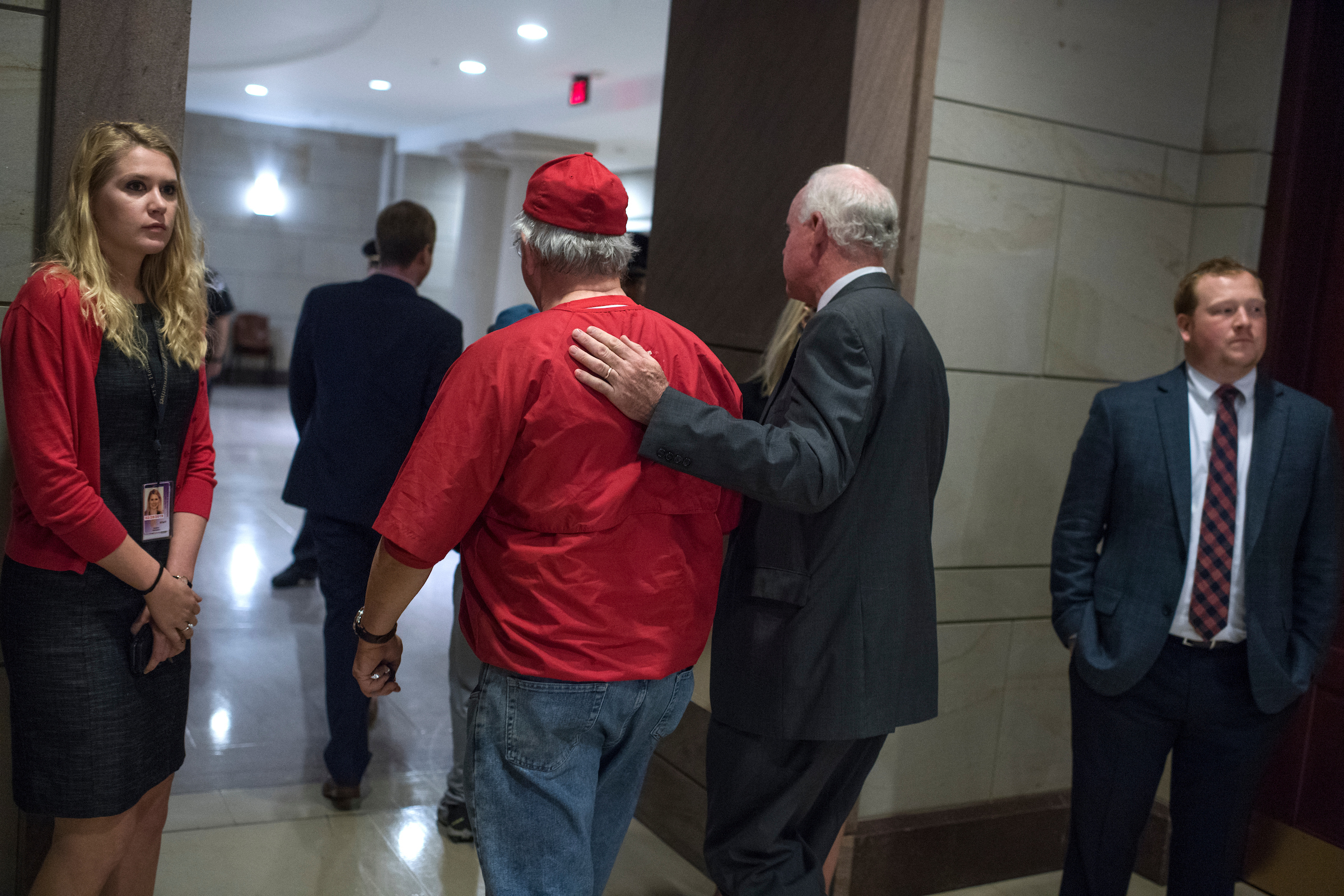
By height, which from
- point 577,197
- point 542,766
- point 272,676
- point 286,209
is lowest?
point 272,676

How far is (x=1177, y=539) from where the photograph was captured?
263cm

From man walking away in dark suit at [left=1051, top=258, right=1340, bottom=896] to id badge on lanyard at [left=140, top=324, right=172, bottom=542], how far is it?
6.75 ft

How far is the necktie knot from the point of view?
2676 mm

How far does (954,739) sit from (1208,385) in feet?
4.14

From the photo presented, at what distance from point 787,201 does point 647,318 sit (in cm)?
141

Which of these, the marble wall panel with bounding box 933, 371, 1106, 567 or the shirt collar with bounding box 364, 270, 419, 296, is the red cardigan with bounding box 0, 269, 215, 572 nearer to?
the shirt collar with bounding box 364, 270, 419, 296

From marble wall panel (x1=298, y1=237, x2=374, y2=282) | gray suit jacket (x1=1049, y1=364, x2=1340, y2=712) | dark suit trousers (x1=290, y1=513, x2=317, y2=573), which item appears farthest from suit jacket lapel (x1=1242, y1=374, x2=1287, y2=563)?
marble wall panel (x1=298, y1=237, x2=374, y2=282)

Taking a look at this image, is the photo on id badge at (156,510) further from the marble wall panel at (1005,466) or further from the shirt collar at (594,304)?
the marble wall panel at (1005,466)

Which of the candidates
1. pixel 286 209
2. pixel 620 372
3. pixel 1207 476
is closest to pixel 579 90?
pixel 286 209

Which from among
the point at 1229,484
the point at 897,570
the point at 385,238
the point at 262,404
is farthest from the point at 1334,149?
the point at 262,404

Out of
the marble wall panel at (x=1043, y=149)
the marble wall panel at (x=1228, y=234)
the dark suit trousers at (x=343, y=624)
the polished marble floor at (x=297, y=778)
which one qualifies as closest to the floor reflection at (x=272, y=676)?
the polished marble floor at (x=297, y=778)

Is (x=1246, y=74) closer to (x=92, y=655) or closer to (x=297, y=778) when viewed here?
(x=92, y=655)

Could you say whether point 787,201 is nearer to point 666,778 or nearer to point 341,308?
point 341,308

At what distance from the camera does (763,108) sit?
10.6 feet
